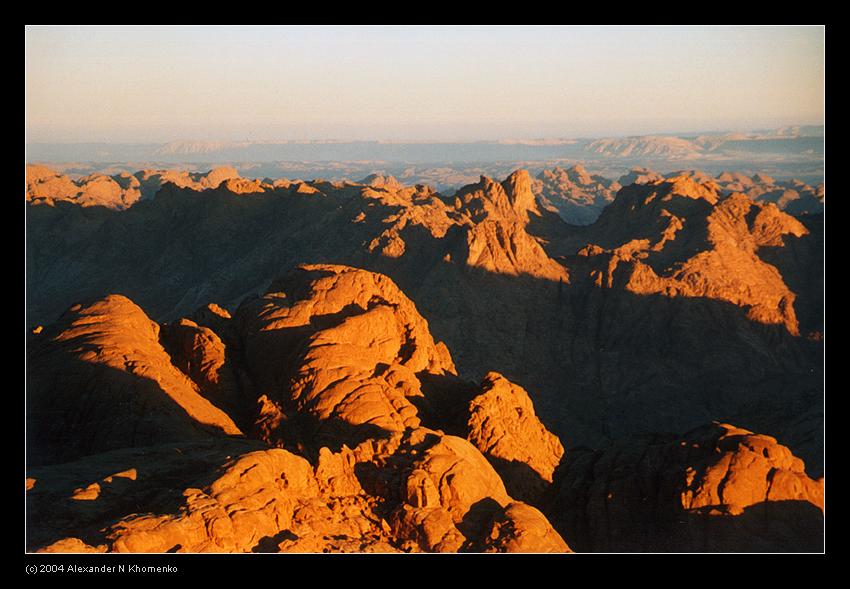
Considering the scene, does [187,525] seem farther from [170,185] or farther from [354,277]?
[170,185]

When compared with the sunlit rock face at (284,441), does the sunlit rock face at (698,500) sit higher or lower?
lower

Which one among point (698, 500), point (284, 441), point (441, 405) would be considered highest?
point (441, 405)

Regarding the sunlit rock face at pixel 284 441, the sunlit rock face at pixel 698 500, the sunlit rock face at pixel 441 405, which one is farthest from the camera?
the sunlit rock face at pixel 698 500

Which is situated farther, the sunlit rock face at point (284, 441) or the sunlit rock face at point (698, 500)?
the sunlit rock face at point (698, 500)

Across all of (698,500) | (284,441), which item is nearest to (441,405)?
(284,441)

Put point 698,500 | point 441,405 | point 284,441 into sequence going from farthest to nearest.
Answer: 1. point 441,405
2. point 698,500
3. point 284,441

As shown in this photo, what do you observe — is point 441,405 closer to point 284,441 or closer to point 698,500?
point 284,441

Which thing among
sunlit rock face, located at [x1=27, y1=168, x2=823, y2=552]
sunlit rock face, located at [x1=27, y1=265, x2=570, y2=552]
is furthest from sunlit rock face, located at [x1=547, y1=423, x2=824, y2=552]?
sunlit rock face, located at [x1=27, y1=265, x2=570, y2=552]

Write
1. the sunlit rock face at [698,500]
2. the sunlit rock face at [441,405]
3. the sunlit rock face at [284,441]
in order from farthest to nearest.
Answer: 1. the sunlit rock face at [698,500]
2. the sunlit rock face at [441,405]
3. the sunlit rock face at [284,441]

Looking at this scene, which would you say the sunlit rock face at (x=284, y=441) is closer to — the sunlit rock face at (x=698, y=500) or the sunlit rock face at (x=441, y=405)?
the sunlit rock face at (x=441, y=405)

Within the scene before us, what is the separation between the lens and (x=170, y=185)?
103 meters

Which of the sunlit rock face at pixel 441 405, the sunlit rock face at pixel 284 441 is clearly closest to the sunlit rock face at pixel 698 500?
the sunlit rock face at pixel 441 405

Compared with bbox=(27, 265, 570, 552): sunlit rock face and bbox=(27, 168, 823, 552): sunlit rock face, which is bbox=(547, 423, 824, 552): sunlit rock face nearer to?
bbox=(27, 168, 823, 552): sunlit rock face

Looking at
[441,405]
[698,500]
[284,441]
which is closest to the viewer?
[284,441]
